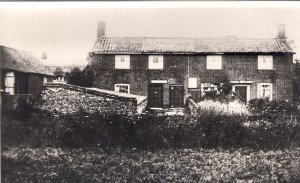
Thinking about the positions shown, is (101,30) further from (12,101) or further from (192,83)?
(192,83)

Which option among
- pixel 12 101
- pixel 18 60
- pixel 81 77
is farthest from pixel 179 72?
pixel 12 101

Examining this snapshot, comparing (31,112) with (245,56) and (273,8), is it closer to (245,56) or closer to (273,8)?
(273,8)

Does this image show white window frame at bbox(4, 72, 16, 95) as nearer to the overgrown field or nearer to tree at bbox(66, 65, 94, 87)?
the overgrown field

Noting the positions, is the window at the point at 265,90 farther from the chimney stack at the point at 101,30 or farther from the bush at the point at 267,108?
the chimney stack at the point at 101,30

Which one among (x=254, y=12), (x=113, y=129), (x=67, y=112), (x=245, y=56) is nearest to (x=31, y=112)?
(x=67, y=112)

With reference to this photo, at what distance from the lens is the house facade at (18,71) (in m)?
4.47

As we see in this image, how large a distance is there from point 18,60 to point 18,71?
38 cm

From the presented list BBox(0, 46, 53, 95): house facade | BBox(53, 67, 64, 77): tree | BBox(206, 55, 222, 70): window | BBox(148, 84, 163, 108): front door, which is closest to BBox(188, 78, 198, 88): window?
BBox(206, 55, 222, 70): window

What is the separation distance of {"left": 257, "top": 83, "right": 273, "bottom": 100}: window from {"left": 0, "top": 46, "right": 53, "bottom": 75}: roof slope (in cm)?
335

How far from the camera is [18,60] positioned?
187 inches

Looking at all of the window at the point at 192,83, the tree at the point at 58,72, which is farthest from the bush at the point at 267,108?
the tree at the point at 58,72

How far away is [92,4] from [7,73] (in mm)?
1442

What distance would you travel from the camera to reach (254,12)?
14.5 ft

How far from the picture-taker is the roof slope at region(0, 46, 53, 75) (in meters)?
4.48
